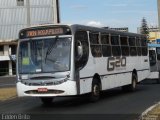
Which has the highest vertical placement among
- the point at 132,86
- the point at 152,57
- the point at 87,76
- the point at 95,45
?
the point at 95,45

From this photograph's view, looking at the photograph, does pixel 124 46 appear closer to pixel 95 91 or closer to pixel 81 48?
pixel 95 91

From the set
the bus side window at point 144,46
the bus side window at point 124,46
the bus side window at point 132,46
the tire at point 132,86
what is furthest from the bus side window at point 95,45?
the bus side window at point 144,46

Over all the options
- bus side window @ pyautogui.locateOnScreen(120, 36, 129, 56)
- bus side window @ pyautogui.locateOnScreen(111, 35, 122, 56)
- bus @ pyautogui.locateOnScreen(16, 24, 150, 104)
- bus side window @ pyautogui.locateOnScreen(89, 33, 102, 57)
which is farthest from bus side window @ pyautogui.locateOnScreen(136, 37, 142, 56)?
bus side window @ pyautogui.locateOnScreen(89, 33, 102, 57)

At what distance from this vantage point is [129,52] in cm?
2309

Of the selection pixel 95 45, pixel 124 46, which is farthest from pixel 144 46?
pixel 95 45

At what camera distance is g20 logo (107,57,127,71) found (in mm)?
20281

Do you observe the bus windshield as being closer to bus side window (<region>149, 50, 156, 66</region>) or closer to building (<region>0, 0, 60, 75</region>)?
bus side window (<region>149, 50, 156, 66</region>)

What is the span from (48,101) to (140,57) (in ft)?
25.4

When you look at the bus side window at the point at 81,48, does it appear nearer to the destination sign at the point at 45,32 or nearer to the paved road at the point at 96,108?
the destination sign at the point at 45,32

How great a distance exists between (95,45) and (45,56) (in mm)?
2754

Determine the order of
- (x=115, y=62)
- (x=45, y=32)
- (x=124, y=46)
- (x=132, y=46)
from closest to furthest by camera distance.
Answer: (x=45, y=32) → (x=115, y=62) → (x=124, y=46) → (x=132, y=46)

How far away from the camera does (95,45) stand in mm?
18828

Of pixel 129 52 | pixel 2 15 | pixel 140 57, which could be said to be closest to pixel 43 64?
pixel 129 52

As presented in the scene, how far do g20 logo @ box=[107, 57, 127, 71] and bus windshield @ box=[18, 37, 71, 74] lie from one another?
380 cm
